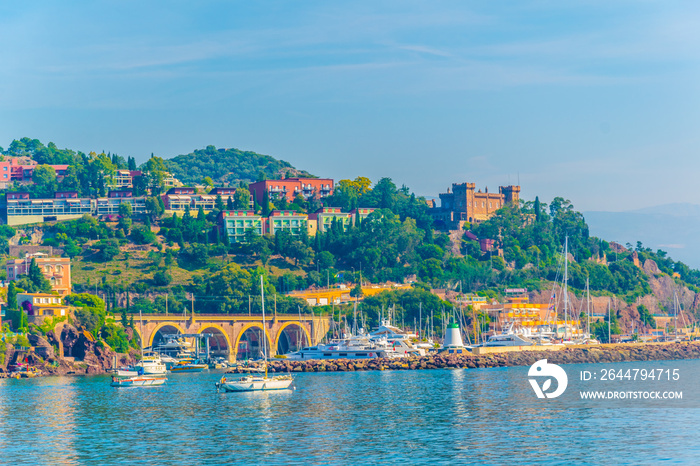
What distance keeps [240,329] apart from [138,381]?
155 ft

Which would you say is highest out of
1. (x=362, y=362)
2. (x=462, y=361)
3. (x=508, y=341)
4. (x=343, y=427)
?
(x=508, y=341)

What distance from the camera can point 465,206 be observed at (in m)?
186

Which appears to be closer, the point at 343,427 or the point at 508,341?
the point at 343,427

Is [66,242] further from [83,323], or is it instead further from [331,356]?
[331,356]

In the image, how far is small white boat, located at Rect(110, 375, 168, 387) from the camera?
8188 centimetres

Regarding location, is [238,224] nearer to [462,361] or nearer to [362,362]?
[362,362]

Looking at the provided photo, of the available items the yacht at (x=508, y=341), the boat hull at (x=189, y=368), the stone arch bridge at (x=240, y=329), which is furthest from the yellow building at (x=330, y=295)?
the boat hull at (x=189, y=368)

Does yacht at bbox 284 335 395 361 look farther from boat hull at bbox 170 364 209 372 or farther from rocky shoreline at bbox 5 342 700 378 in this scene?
boat hull at bbox 170 364 209 372

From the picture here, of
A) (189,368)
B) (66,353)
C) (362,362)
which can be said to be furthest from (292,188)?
(362,362)

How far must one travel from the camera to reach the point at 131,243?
6171 inches

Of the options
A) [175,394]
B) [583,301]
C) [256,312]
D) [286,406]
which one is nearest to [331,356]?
[256,312]

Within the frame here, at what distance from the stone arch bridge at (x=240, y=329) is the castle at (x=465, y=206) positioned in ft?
174

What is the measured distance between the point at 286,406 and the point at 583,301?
337 ft

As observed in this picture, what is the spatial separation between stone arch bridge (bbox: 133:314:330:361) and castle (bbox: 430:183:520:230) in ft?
174
